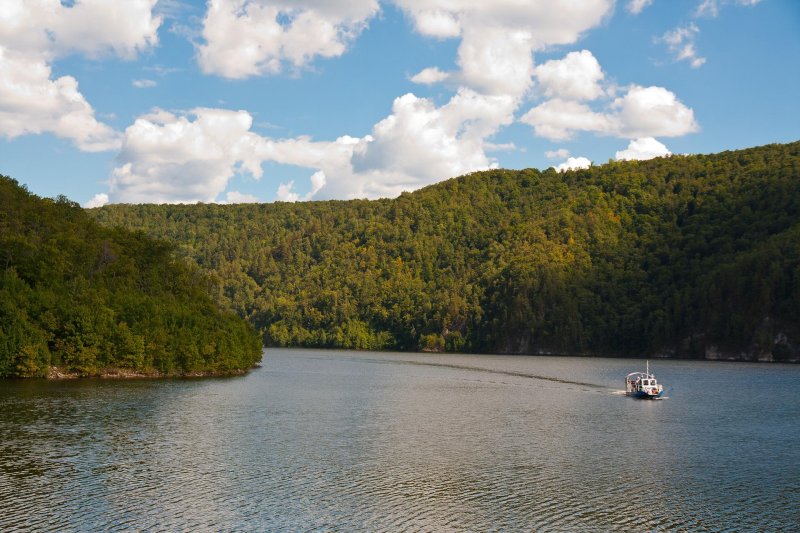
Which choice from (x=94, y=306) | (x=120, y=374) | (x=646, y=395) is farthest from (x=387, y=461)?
(x=94, y=306)

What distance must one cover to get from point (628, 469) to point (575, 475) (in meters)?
4.76

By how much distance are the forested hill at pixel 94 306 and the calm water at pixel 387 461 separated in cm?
664

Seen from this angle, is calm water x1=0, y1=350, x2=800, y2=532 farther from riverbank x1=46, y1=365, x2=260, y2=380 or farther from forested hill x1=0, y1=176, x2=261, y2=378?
forested hill x1=0, y1=176, x2=261, y2=378

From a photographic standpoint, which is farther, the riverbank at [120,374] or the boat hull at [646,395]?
the riverbank at [120,374]

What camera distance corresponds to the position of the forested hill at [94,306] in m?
100

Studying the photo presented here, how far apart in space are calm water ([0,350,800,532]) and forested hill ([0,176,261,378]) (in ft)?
21.8

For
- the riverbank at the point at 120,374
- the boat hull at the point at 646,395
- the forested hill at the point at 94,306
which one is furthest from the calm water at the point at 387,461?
the forested hill at the point at 94,306

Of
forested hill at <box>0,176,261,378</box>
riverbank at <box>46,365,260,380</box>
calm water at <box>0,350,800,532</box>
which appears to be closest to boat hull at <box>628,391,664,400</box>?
calm water at <box>0,350,800,532</box>

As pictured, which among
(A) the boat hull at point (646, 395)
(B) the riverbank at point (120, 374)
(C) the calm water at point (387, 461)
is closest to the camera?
(C) the calm water at point (387, 461)

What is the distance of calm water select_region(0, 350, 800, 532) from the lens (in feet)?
127

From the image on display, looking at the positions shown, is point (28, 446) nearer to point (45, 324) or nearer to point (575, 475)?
point (575, 475)

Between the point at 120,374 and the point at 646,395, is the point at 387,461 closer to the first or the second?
the point at 646,395

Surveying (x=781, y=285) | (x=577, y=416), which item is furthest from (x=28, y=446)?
(x=781, y=285)

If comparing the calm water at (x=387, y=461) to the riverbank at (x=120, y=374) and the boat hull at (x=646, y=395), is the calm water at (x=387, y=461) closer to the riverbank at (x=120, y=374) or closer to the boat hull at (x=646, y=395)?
the boat hull at (x=646, y=395)
